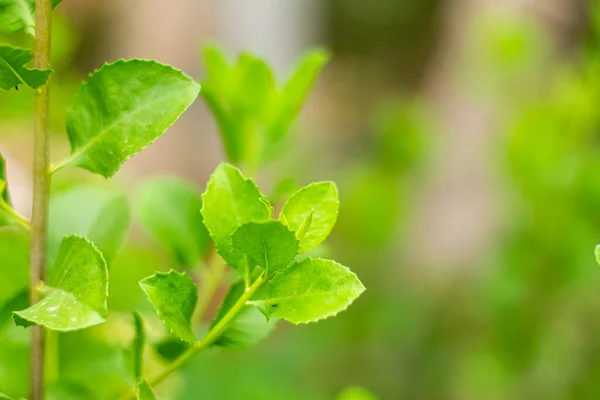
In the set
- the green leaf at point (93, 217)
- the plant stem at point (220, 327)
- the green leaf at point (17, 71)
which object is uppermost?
the green leaf at point (17, 71)

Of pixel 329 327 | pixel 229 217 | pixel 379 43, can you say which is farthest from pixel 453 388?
pixel 379 43

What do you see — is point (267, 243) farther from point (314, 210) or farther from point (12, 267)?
point (12, 267)

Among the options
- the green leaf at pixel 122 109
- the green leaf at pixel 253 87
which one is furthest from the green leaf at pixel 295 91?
the green leaf at pixel 122 109

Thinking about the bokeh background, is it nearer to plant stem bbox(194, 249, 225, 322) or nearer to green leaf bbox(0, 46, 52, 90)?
plant stem bbox(194, 249, 225, 322)

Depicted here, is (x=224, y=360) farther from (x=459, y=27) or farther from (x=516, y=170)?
(x=459, y=27)

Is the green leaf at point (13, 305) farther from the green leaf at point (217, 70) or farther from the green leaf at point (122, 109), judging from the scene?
the green leaf at point (217, 70)

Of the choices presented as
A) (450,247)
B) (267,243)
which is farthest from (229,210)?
(450,247)
